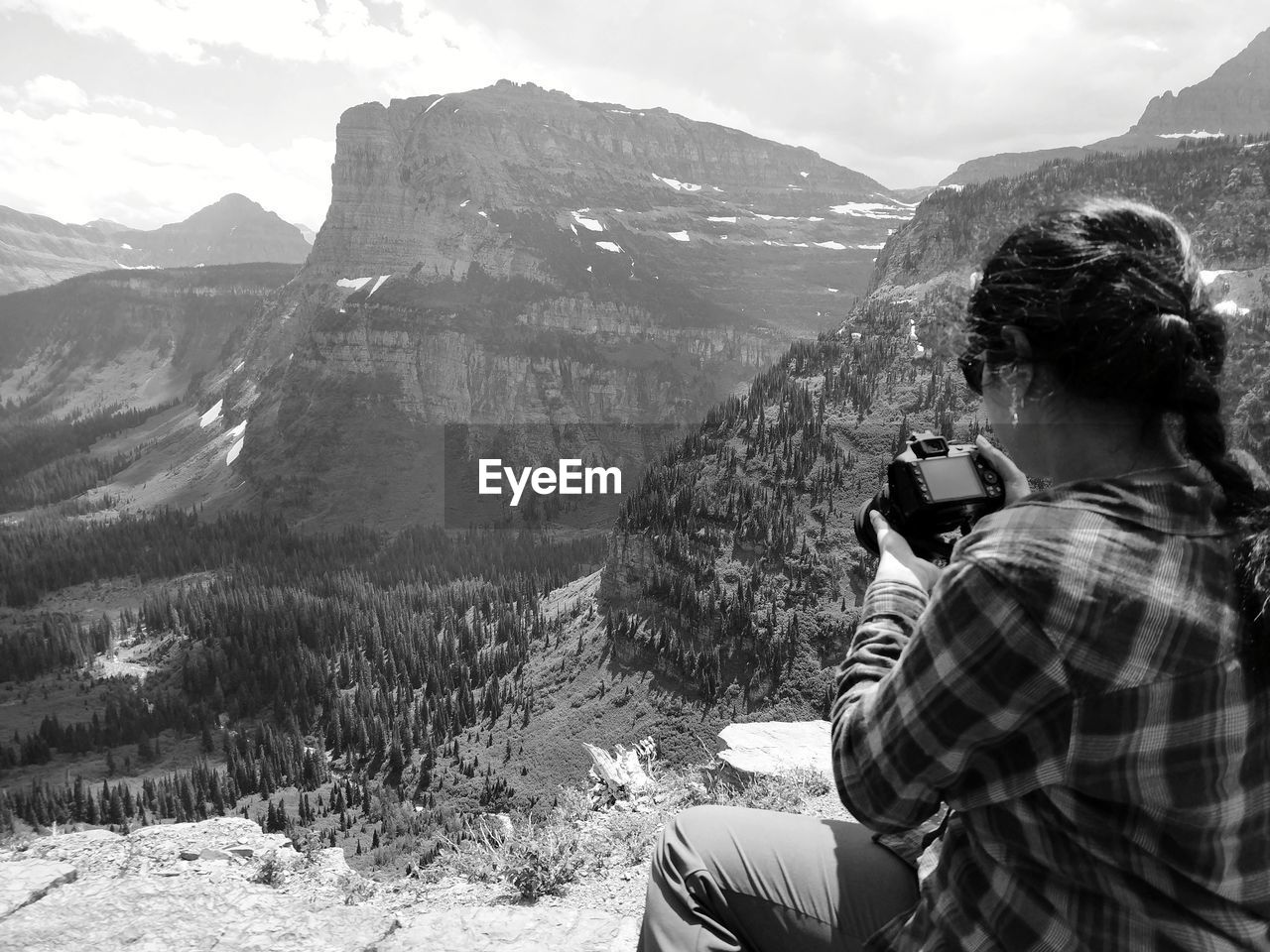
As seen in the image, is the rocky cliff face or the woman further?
the rocky cliff face

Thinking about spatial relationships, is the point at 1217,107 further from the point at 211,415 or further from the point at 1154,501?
the point at 211,415

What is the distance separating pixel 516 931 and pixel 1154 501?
15.3 ft

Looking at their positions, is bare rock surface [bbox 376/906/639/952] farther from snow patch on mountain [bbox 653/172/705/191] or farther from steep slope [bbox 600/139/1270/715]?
snow patch on mountain [bbox 653/172/705/191]

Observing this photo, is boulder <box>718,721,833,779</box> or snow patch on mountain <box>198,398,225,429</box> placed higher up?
boulder <box>718,721,833,779</box>

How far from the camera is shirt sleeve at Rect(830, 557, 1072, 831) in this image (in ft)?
5.43

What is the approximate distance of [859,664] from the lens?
2277 mm

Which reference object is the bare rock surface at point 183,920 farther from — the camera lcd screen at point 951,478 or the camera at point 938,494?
the camera lcd screen at point 951,478

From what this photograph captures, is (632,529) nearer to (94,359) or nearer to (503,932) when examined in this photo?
(503,932)

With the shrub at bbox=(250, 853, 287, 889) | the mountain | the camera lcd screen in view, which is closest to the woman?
the camera lcd screen

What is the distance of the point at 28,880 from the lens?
5.46 meters

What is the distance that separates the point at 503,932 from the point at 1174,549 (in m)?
4.67

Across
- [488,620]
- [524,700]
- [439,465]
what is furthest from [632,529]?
[439,465]

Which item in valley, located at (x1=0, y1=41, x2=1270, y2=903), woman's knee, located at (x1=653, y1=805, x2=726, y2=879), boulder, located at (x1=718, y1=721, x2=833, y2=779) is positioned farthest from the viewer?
valley, located at (x1=0, y1=41, x2=1270, y2=903)

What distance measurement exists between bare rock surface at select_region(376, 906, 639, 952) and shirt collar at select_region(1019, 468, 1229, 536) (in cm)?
411
